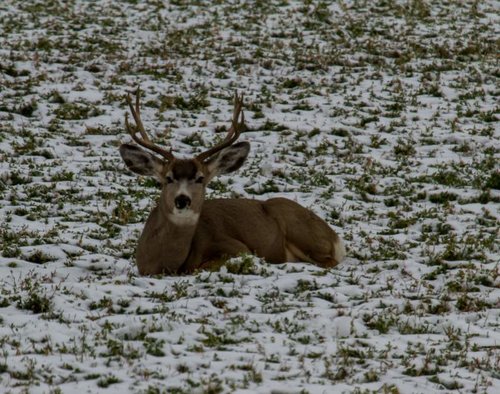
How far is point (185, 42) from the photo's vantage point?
22.6 metres

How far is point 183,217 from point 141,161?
1.16 metres

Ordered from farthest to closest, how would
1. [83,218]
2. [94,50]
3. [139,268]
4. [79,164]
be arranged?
[94,50]
[79,164]
[83,218]
[139,268]

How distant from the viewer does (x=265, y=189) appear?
14.0 metres

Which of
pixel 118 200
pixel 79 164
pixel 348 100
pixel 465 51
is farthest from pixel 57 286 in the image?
pixel 465 51

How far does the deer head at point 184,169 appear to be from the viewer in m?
10.1

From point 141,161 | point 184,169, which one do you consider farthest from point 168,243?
point 141,161

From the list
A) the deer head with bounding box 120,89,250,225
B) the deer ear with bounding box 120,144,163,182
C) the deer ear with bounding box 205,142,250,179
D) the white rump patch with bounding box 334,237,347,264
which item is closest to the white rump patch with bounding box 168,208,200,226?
the deer head with bounding box 120,89,250,225

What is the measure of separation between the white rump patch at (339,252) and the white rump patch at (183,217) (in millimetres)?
1917

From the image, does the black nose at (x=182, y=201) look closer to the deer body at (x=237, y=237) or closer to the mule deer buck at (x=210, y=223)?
the mule deer buck at (x=210, y=223)

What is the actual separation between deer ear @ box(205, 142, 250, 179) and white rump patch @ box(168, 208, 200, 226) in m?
0.93

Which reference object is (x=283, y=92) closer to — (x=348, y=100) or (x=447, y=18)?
(x=348, y=100)

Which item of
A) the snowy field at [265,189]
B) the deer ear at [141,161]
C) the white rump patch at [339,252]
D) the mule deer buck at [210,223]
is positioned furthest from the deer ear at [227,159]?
the white rump patch at [339,252]

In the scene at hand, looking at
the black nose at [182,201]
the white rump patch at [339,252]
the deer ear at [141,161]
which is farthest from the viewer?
the white rump patch at [339,252]

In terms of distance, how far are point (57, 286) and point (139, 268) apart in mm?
1618
